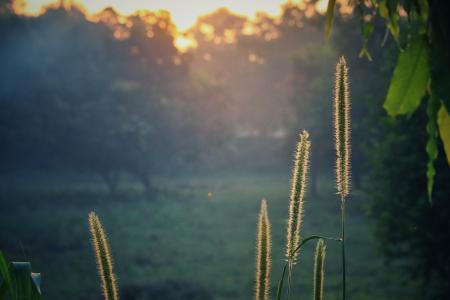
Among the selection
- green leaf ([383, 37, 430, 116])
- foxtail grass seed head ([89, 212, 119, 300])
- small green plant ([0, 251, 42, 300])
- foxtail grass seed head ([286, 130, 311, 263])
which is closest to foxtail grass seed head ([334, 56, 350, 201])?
foxtail grass seed head ([286, 130, 311, 263])

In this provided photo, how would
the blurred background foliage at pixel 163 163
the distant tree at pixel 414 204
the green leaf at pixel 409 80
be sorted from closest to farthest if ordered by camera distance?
the green leaf at pixel 409 80 < the distant tree at pixel 414 204 < the blurred background foliage at pixel 163 163

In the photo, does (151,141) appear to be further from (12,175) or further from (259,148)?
(259,148)

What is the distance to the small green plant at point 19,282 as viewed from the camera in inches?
76.8

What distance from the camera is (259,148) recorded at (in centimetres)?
7288

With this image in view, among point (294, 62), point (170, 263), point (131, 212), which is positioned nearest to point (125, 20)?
point (294, 62)

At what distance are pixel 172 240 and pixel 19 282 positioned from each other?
102ft

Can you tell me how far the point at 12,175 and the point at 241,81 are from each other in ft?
166

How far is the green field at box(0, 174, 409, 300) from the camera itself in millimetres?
23969

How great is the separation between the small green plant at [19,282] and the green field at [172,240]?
2017cm

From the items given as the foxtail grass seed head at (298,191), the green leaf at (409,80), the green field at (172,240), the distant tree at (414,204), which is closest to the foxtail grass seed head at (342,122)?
the foxtail grass seed head at (298,191)

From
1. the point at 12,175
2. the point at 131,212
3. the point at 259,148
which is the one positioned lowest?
the point at 131,212

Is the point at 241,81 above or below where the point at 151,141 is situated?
above

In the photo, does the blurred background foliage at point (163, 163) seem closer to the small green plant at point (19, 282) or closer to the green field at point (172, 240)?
the green field at point (172, 240)

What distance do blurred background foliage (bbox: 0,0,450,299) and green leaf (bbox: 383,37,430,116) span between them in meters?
14.8
